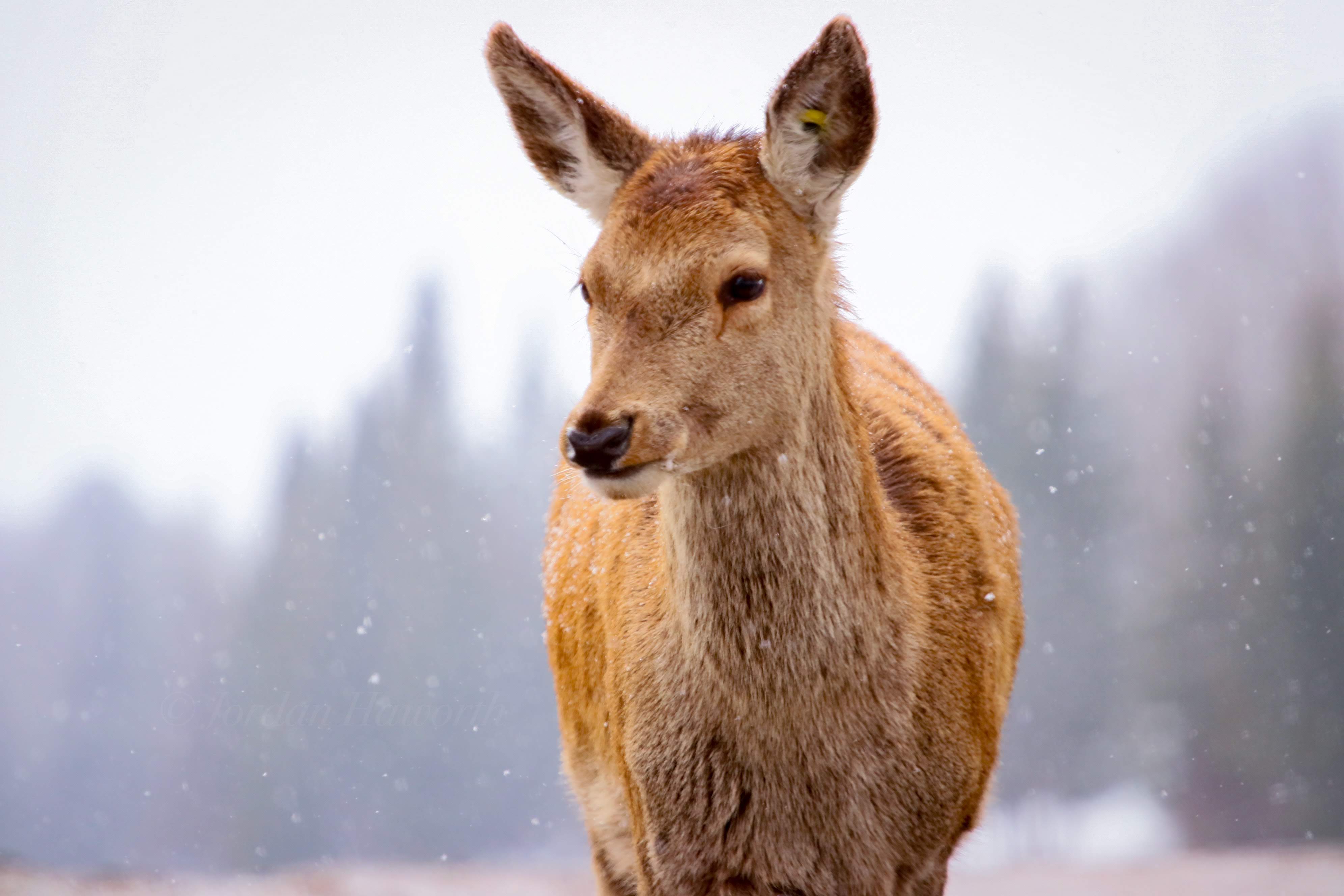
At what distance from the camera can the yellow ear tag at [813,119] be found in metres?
3.24

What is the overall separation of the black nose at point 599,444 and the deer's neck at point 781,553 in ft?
1.61

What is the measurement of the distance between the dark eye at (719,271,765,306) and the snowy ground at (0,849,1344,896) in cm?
653

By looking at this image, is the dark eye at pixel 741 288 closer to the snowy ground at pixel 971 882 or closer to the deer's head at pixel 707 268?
the deer's head at pixel 707 268

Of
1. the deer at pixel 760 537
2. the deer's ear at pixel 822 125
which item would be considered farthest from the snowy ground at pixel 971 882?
the deer's ear at pixel 822 125

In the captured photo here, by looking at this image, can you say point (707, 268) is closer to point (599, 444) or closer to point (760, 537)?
point (599, 444)

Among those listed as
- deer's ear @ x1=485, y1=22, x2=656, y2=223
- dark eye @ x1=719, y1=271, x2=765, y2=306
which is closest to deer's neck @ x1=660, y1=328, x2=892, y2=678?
dark eye @ x1=719, y1=271, x2=765, y2=306

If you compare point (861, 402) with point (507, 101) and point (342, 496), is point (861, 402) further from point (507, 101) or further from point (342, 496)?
point (342, 496)

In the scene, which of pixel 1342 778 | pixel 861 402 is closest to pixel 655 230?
pixel 861 402

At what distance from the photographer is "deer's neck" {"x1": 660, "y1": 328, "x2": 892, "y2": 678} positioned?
3156 mm

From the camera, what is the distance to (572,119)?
3.54 meters

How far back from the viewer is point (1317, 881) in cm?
815

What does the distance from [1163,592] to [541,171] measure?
12.1 meters

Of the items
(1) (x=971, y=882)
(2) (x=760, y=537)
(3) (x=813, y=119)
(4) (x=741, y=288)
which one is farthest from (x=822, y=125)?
(1) (x=971, y=882)

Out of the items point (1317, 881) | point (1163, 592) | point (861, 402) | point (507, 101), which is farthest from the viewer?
point (1163, 592)
